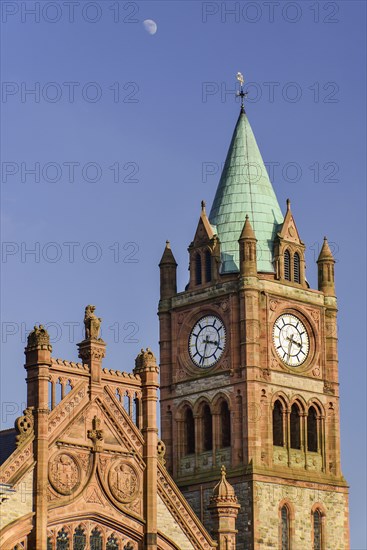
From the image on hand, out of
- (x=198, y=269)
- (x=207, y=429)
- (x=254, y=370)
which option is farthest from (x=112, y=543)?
(x=198, y=269)

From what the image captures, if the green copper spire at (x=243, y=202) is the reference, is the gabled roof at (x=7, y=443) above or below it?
below

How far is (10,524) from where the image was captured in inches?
3305

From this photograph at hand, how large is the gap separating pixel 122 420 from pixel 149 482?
3202mm

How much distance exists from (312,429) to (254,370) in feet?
21.2

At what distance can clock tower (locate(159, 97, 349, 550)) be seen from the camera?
108 metres

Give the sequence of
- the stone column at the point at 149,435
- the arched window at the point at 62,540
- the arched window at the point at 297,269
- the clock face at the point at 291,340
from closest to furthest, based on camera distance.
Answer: the arched window at the point at 62,540, the stone column at the point at 149,435, the clock face at the point at 291,340, the arched window at the point at 297,269

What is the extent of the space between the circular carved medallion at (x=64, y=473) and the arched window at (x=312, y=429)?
26779 millimetres

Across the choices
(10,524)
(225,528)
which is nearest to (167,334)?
(225,528)

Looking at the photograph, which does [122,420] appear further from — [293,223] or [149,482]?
[293,223]

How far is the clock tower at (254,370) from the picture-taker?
10762cm

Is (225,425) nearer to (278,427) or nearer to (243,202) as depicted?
(278,427)

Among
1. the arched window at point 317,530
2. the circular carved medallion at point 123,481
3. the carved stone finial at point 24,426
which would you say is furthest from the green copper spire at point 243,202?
the carved stone finial at point 24,426

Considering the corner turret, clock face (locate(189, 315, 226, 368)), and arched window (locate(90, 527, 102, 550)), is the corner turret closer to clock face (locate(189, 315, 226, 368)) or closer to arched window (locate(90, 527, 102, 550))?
clock face (locate(189, 315, 226, 368))

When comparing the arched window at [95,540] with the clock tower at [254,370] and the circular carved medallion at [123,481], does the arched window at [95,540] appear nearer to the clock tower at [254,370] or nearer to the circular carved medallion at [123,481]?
the circular carved medallion at [123,481]
